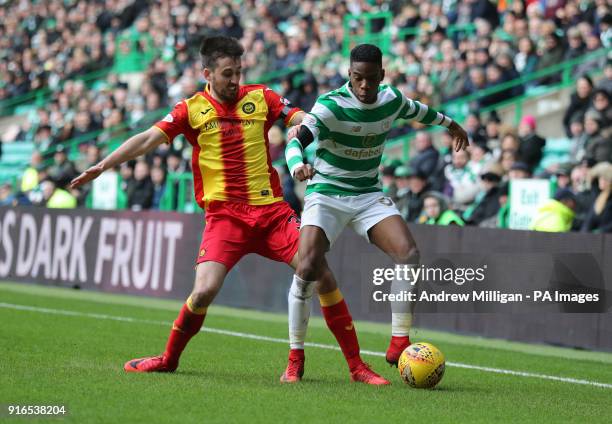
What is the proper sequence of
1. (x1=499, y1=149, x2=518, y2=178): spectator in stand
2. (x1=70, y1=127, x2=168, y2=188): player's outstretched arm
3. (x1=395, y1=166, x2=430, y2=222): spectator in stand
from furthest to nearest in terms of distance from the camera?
(x1=499, y1=149, x2=518, y2=178): spectator in stand < (x1=395, y1=166, x2=430, y2=222): spectator in stand < (x1=70, y1=127, x2=168, y2=188): player's outstretched arm

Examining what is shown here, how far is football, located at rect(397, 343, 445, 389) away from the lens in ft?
27.1

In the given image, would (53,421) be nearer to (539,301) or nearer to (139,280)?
(539,301)

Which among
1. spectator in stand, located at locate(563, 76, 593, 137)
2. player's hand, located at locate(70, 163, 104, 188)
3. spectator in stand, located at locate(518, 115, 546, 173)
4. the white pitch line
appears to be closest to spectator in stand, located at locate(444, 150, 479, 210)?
spectator in stand, located at locate(518, 115, 546, 173)

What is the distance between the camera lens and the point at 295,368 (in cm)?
859

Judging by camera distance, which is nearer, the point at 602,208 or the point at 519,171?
the point at 602,208

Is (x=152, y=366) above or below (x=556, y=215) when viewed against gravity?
below

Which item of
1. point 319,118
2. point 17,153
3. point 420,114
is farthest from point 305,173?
point 17,153

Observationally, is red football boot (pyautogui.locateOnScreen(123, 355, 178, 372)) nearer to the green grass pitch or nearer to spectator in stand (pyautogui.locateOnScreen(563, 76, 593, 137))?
the green grass pitch

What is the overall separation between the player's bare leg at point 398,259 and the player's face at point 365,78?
956 millimetres

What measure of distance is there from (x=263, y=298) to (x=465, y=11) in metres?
7.53

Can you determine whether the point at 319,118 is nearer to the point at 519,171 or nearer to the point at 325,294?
the point at 325,294

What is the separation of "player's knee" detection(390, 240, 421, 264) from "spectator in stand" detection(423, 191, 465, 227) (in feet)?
18.7

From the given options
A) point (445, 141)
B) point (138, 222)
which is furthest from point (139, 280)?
point (445, 141)

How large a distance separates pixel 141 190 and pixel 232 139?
11.4 meters
